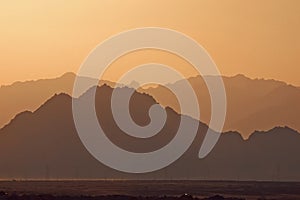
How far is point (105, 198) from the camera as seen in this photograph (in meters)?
104

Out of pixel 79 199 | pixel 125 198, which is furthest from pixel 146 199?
pixel 79 199

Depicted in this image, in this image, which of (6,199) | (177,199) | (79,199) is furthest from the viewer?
(79,199)

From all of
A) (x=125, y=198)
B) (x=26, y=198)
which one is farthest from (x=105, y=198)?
(x=26, y=198)

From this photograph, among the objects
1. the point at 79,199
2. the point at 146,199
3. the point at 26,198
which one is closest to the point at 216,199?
the point at 146,199

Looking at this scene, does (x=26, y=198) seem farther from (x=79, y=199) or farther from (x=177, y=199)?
(x=177, y=199)

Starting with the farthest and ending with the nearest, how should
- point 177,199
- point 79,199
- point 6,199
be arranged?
point 79,199, point 177,199, point 6,199

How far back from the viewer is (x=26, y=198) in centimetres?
10025

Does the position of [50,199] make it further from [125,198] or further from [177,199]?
[177,199]

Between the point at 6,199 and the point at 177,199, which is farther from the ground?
the point at 177,199

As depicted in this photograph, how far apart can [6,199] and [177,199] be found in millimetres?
20408

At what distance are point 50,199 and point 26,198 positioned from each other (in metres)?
3.81

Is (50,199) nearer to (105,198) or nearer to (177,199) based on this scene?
(105,198)

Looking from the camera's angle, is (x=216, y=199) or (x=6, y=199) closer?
(x=6, y=199)

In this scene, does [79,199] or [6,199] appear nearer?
[6,199]
